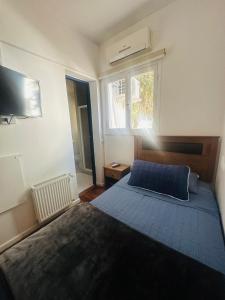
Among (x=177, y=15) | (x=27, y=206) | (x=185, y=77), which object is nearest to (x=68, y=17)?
(x=177, y=15)

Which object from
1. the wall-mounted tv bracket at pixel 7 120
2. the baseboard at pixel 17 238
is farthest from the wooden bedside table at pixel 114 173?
the wall-mounted tv bracket at pixel 7 120

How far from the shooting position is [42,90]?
5.84 feet

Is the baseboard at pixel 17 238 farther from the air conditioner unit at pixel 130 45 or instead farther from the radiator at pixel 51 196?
the air conditioner unit at pixel 130 45

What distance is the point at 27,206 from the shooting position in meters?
1.77

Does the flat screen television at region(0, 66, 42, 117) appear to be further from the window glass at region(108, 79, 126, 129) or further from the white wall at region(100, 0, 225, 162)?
the white wall at region(100, 0, 225, 162)

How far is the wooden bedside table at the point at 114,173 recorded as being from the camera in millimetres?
2408

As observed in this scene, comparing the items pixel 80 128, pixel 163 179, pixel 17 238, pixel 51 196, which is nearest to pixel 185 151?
pixel 163 179

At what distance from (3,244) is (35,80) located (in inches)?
78.8

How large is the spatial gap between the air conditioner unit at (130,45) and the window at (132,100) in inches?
10.0

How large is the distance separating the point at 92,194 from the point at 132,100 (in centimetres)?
195

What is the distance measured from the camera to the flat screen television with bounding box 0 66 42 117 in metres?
1.36

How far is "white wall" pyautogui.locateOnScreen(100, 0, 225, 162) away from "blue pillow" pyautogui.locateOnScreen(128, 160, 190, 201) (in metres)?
0.66

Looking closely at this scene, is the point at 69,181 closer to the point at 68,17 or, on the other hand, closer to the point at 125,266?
the point at 125,266

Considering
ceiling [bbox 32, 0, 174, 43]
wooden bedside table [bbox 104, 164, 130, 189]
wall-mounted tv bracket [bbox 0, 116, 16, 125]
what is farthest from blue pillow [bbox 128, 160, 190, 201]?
ceiling [bbox 32, 0, 174, 43]
